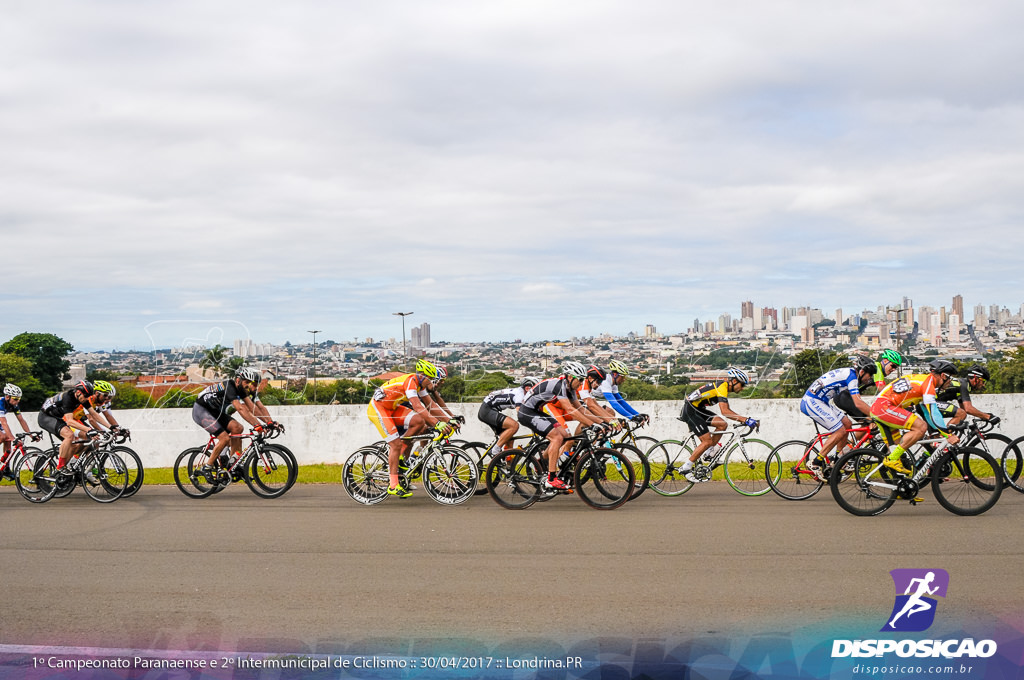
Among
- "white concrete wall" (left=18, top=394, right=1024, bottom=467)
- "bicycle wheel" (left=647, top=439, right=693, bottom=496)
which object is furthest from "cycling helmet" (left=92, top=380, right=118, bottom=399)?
"bicycle wheel" (left=647, top=439, right=693, bottom=496)

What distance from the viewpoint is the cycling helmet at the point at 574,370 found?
11273mm

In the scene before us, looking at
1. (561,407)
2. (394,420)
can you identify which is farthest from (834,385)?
(394,420)

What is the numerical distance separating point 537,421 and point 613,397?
193 cm

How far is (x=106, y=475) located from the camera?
1255 cm

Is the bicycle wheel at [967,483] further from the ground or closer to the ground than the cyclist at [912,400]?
closer to the ground

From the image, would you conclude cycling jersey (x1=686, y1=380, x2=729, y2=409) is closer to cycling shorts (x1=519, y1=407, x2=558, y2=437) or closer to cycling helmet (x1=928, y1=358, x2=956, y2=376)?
cycling shorts (x1=519, y1=407, x2=558, y2=437)

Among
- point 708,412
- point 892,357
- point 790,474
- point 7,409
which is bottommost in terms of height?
point 790,474

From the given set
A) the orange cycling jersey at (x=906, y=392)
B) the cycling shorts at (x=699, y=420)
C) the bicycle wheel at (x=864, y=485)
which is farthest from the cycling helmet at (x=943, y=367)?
the cycling shorts at (x=699, y=420)

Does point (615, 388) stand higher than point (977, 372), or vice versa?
point (977, 372)

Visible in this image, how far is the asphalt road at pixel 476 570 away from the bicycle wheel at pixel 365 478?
42 cm

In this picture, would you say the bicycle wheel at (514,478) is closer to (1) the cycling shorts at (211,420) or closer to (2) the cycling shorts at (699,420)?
(2) the cycling shorts at (699,420)

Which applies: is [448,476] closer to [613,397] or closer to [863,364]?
[613,397]

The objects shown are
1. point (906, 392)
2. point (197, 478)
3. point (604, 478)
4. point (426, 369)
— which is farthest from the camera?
point (197, 478)

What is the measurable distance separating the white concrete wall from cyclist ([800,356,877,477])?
4257mm
